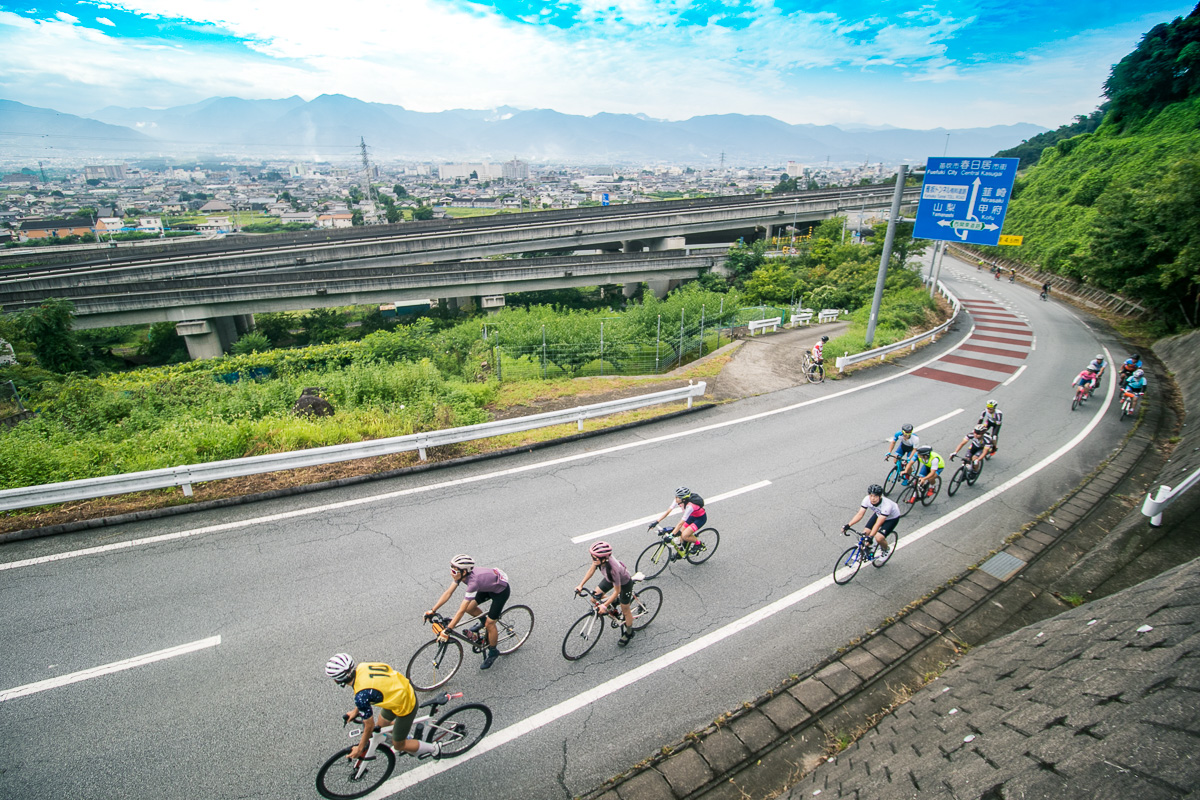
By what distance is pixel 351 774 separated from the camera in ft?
16.6

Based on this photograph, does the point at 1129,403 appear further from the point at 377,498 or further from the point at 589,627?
the point at 377,498

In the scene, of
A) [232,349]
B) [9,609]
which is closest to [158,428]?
[9,609]

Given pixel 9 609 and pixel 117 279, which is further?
pixel 117 279

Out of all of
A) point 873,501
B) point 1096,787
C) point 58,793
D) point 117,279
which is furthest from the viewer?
point 117,279

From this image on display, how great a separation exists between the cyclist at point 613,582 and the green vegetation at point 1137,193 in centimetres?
2710

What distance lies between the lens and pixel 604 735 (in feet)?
18.7

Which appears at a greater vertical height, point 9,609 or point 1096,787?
point 1096,787

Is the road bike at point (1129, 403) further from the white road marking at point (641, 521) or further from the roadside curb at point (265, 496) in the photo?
the roadside curb at point (265, 496)

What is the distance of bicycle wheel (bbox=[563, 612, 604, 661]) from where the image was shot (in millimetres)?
6664

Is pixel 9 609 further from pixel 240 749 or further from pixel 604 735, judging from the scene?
pixel 604 735

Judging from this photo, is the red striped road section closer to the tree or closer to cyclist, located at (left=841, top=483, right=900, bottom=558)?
cyclist, located at (left=841, top=483, right=900, bottom=558)

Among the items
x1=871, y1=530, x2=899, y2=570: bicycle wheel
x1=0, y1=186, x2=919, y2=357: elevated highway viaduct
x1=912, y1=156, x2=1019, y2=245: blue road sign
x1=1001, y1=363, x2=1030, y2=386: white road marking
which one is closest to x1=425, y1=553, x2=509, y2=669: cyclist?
x1=871, y1=530, x2=899, y2=570: bicycle wheel

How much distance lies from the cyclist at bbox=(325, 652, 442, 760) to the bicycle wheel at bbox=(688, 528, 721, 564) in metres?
4.90

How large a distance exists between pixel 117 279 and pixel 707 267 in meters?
41.8
